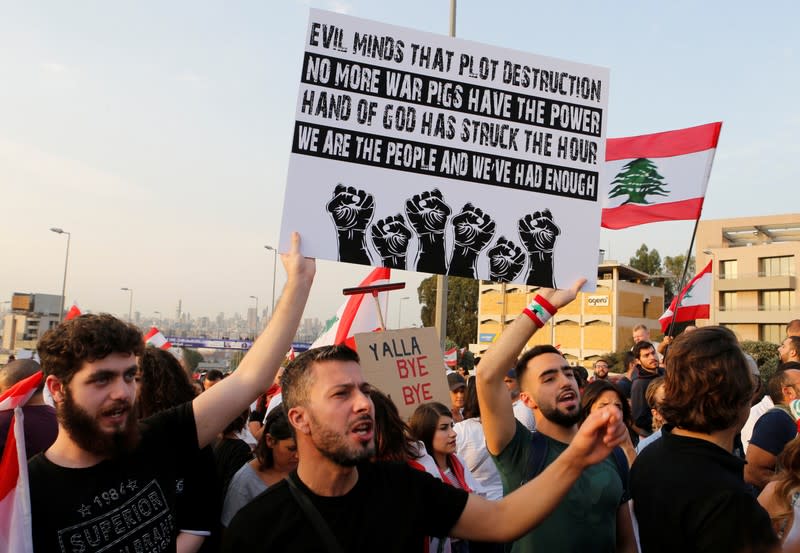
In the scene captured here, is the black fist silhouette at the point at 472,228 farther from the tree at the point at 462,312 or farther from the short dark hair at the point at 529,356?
the tree at the point at 462,312

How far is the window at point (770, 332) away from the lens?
5919cm

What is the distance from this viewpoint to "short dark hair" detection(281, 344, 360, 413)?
106 inches

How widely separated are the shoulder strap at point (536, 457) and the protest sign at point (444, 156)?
36.5 inches

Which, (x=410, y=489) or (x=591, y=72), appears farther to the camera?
(x=591, y=72)

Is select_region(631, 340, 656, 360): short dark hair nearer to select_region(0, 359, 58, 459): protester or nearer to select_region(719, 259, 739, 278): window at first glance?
select_region(0, 359, 58, 459): protester

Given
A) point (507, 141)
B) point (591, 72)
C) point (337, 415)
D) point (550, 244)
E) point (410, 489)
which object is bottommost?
point (410, 489)

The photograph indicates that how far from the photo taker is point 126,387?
272 centimetres

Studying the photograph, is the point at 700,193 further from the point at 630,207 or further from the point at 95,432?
the point at 95,432

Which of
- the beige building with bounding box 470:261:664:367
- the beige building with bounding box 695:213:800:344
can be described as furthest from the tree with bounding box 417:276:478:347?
the beige building with bounding box 695:213:800:344

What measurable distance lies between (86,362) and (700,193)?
665 centimetres

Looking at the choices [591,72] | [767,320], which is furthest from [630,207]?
[767,320]

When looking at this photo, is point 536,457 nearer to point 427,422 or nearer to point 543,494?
point 543,494

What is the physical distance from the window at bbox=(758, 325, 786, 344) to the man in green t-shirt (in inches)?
2492

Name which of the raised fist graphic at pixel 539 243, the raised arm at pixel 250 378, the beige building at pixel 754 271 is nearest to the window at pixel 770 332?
the beige building at pixel 754 271
